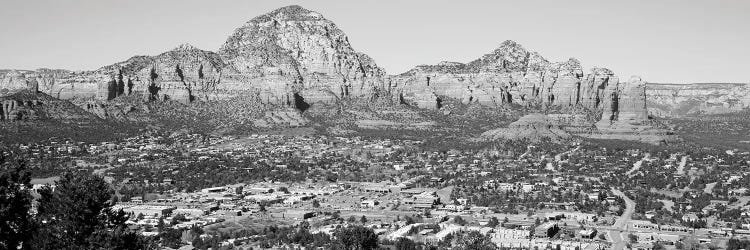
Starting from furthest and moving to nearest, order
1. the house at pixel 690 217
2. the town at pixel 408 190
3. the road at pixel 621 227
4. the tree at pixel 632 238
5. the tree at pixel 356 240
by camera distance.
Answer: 1. the house at pixel 690 217
2. the town at pixel 408 190
3. the tree at pixel 632 238
4. the road at pixel 621 227
5. the tree at pixel 356 240

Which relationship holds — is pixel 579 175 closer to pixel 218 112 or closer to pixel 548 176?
pixel 548 176

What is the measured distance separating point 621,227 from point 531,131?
281ft

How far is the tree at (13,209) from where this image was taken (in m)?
35.7

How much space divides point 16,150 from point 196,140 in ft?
129

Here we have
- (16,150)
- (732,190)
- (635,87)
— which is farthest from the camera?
(635,87)

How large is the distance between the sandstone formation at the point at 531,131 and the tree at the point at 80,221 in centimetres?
12922

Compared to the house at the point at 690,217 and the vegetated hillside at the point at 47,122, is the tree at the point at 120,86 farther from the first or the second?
the house at the point at 690,217

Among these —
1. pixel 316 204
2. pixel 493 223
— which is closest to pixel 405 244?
pixel 493 223

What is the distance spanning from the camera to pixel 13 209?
36.1 metres

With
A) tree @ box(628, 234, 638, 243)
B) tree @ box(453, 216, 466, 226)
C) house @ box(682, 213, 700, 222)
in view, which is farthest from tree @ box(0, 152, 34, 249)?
house @ box(682, 213, 700, 222)

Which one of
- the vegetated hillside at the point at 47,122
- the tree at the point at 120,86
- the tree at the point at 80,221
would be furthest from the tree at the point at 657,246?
the tree at the point at 120,86

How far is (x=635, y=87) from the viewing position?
6924 inches

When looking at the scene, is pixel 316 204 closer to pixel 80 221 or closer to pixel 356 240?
pixel 356 240

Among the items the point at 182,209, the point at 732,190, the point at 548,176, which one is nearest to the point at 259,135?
the point at 548,176
